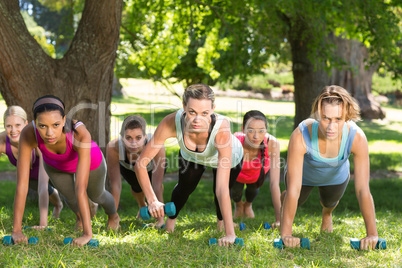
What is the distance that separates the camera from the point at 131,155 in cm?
546

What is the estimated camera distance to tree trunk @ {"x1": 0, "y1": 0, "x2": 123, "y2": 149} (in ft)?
20.3

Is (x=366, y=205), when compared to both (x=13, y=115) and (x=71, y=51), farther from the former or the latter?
(x=71, y=51)

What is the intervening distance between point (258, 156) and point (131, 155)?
1.68m

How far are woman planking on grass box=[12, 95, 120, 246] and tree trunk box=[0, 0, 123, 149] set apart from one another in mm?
2076

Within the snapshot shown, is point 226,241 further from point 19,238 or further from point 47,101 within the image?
point 47,101

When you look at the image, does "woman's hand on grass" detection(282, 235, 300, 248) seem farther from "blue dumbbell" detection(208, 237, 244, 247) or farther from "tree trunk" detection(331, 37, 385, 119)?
"tree trunk" detection(331, 37, 385, 119)

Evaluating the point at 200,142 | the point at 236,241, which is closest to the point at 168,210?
the point at 236,241

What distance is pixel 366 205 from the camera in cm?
407

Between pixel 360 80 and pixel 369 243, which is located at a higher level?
pixel 360 80

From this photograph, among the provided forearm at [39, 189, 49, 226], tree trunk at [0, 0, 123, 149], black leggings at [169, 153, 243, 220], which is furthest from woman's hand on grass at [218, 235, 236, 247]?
tree trunk at [0, 0, 123, 149]

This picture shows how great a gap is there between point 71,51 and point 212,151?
3.39 m

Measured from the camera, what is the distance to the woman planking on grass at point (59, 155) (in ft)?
13.3

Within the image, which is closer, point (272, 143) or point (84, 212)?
point (84, 212)

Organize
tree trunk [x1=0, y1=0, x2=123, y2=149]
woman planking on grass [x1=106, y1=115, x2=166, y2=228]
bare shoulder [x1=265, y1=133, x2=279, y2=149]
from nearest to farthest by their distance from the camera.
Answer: woman planking on grass [x1=106, y1=115, x2=166, y2=228]
bare shoulder [x1=265, y1=133, x2=279, y2=149]
tree trunk [x1=0, y1=0, x2=123, y2=149]
